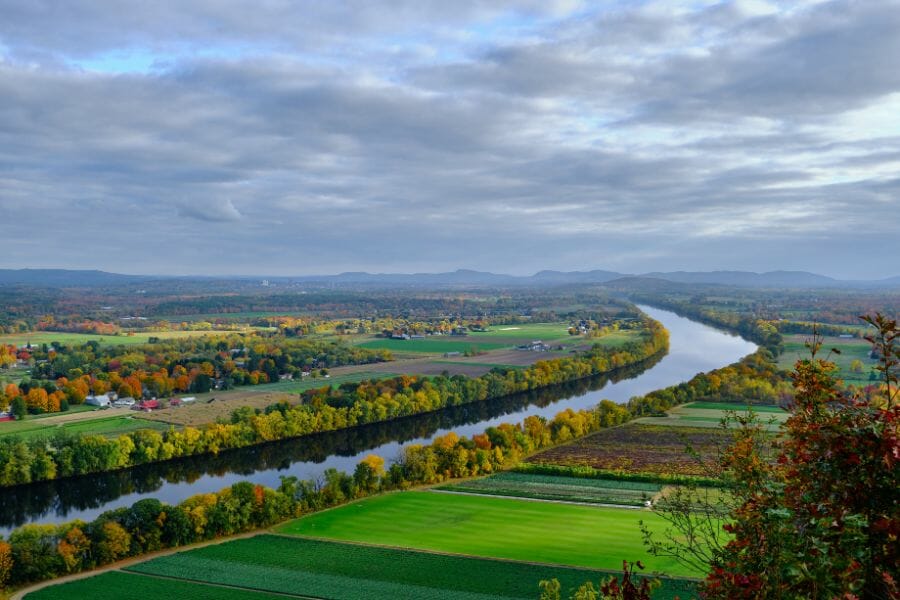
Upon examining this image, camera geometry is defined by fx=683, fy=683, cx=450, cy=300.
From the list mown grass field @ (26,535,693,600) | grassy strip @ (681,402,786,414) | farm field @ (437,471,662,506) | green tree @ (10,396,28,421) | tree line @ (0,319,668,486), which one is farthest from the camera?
grassy strip @ (681,402,786,414)

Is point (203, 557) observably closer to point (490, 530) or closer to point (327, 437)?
point (490, 530)

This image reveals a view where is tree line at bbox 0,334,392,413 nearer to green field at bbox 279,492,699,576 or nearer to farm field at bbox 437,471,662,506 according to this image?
green field at bbox 279,492,699,576

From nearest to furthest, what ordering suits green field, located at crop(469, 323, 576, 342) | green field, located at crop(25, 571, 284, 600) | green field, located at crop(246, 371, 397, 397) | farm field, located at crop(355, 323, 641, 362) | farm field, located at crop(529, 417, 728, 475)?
green field, located at crop(25, 571, 284, 600) → farm field, located at crop(529, 417, 728, 475) → green field, located at crop(246, 371, 397, 397) → farm field, located at crop(355, 323, 641, 362) → green field, located at crop(469, 323, 576, 342)

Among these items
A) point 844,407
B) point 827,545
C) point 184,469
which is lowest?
point 184,469

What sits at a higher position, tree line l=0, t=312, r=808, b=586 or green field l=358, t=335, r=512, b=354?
green field l=358, t=335, r=512, b=354

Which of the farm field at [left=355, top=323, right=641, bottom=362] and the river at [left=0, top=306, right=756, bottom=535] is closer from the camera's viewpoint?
the river at [left=0, top=306, right=756, bottom=535]

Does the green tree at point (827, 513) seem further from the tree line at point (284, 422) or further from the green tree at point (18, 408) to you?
the green tree at point (18, 408)

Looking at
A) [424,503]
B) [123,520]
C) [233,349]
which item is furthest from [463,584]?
[233,349]

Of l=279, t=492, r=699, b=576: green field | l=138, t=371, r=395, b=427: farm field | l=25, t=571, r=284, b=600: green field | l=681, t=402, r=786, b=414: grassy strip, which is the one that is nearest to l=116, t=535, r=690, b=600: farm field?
l=25, t=571, r=284, b=600: green field
